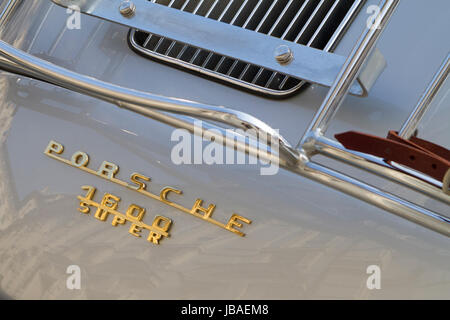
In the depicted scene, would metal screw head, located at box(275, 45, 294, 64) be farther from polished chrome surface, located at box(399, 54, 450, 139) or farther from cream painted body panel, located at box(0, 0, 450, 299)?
polished chrome surface, located at box(399, 54, 450, 139)

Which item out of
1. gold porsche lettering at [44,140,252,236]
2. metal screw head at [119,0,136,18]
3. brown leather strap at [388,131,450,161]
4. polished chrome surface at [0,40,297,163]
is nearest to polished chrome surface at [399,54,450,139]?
brown leather strap at [388,131,450,161]

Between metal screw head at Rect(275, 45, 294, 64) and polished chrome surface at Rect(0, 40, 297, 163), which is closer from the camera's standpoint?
polished chrome surface at Rect(0, 40, 297, 163)

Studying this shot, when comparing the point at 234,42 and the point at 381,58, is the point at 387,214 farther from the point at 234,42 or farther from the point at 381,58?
the point at 234,42

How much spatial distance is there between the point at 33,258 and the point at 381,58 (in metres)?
0.82

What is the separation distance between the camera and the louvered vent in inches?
50.8

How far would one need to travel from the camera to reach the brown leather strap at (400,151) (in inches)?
37.5

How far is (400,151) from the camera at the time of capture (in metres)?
0.97

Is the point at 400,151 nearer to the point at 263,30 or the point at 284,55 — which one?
the point at 284,55

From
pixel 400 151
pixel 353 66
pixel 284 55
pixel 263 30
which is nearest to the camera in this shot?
pixel 400 151

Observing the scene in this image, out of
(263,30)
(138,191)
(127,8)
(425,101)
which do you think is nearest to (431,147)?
(425,101)

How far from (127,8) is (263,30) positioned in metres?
0.30

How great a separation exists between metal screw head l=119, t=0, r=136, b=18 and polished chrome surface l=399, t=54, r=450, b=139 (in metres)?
0.63

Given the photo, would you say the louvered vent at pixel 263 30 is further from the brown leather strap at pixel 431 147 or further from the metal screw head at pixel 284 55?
the brown leather strap at pixel 431 147

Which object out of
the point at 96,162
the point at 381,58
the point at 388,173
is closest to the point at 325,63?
the point at 381,58
